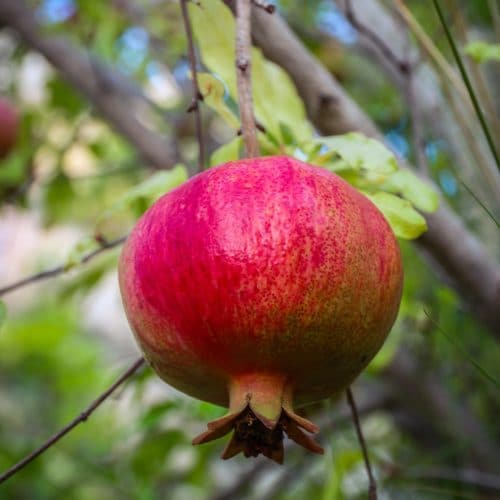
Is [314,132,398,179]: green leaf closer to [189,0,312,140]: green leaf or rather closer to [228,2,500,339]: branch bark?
[189,0,312,140]: green leaf

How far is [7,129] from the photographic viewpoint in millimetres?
1896

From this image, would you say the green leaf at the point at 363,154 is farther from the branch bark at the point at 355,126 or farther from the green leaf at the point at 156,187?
the branch bark at the point at 355,126

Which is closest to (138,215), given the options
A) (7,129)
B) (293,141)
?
(293,141)

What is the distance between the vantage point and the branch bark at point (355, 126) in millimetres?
980

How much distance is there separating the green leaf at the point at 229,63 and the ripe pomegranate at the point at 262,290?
22cm

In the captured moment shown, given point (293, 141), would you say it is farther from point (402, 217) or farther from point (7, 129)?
point (7, 129)

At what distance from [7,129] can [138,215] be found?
1101mm

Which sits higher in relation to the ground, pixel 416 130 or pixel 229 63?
pixel 229 63

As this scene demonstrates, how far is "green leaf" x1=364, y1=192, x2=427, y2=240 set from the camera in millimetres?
728

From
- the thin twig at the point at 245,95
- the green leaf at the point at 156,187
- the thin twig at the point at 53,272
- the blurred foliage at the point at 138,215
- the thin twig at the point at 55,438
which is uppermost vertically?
the thin twig at the point at 245,95

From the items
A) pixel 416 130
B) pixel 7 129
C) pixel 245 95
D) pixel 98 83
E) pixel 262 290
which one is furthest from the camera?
pixel 7 129

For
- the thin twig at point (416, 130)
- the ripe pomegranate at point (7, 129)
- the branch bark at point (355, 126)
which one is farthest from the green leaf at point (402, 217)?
the ripe pomegranate at point (7, 129)

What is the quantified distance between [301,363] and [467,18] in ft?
4.34

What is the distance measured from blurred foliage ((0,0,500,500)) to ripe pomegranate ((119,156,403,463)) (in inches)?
6.4
